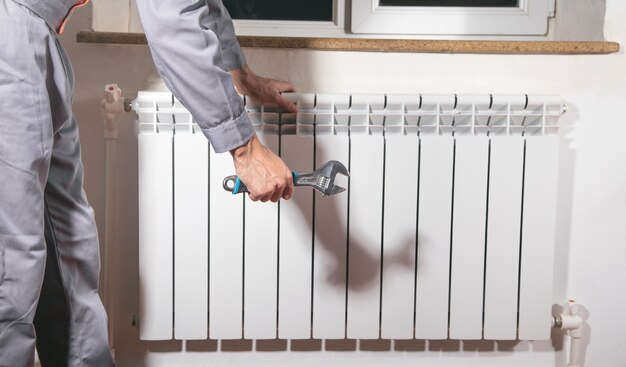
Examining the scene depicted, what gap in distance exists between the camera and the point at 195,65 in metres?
0.86

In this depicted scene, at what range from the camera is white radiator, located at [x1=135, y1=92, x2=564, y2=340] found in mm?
1355

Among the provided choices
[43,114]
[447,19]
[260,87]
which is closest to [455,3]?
[447,19]

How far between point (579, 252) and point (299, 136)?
72cm

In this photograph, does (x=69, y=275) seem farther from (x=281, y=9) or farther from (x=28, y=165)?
(x=281, y=9)

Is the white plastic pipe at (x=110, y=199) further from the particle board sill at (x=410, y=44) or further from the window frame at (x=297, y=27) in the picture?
the window frame at (x=297, y=27)

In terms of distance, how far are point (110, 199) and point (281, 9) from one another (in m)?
0.64

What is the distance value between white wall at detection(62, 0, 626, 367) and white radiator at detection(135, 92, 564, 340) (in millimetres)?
138

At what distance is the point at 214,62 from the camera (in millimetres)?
880

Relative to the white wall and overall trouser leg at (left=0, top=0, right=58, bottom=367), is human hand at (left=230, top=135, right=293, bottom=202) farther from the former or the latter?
the white wall

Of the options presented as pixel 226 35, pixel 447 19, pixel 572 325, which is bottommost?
pixel 572 325

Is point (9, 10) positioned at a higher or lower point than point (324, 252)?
higher

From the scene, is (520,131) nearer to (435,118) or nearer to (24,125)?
(435,118)

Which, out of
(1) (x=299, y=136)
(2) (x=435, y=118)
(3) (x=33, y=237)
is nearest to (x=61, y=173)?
(3) (x=33, y=237)

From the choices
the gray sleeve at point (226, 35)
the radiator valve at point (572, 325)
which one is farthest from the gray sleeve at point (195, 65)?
the radiator valve at point (572, 325)
